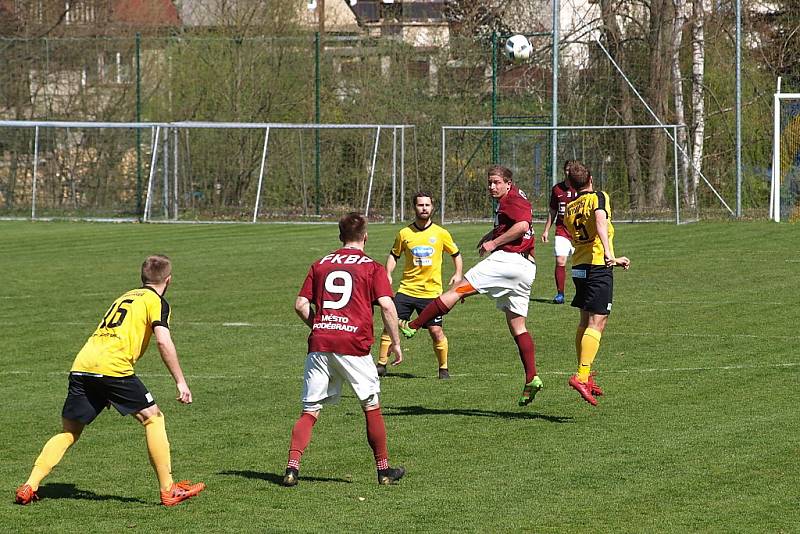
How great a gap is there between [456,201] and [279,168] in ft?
17.5

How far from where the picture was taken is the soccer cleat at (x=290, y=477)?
26.7 ft

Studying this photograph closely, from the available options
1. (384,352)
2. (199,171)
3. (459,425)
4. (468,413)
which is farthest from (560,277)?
(199,171)

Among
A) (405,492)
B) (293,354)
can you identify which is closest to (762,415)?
(405,492)

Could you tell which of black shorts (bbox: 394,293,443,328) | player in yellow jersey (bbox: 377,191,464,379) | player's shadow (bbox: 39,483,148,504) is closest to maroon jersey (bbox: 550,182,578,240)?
player in yellow jersey (bbox: 377,191,464,379)

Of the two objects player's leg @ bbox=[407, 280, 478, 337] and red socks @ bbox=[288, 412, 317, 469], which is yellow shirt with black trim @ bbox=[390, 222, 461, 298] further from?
red socks @ bbox=[288, 412, 317, 469]

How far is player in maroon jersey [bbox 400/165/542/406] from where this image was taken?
10828 mm

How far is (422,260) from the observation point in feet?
43.0

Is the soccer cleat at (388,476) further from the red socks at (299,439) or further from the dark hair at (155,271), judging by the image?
the dark hair at (155,271)

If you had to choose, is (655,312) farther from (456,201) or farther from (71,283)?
(456,201)

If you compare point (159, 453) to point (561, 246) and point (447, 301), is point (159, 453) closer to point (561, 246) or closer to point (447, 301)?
point (447, 301)

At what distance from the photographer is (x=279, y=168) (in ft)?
120

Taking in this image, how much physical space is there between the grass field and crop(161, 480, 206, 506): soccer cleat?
0.06 m

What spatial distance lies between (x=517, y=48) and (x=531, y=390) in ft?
81.7

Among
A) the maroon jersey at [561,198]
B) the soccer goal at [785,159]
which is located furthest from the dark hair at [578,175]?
the soccer goal at [785,159]
